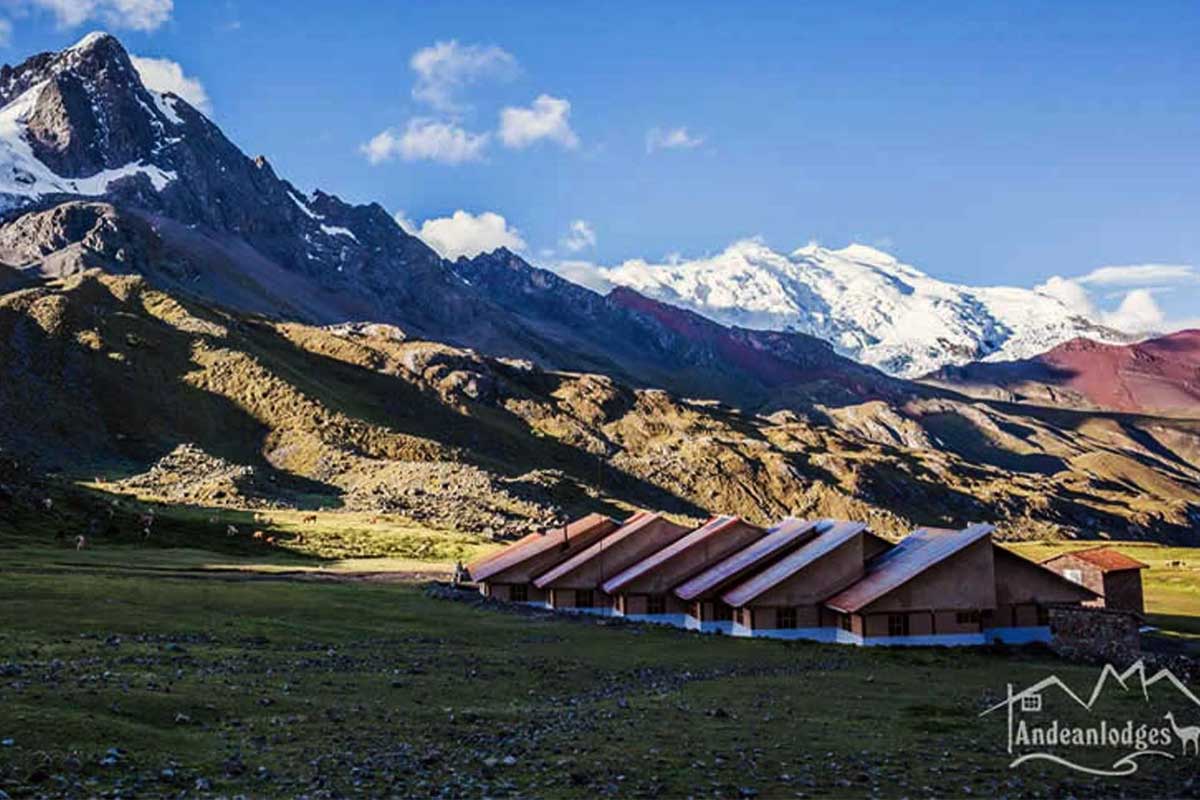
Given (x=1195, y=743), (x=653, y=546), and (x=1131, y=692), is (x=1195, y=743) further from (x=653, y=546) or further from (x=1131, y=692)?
(x=653, y=546)

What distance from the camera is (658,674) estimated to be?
46250 mm

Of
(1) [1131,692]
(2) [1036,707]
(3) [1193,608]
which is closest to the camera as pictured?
(2) [1036,707]

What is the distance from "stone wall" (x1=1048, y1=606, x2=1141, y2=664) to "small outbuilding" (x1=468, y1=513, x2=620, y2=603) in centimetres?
3403

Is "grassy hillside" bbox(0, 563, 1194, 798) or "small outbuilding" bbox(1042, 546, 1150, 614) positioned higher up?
"small outbuilding" bbox(1042, 546, 1150, 614)

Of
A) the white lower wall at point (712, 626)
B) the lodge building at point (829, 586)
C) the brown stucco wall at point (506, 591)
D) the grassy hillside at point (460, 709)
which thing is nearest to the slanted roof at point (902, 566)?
the lodge building at point (829, 586)

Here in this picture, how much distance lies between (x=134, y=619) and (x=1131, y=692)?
41.5 metres

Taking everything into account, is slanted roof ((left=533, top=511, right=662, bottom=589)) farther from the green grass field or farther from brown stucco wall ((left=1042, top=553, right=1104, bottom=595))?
brown stucco wall ((left=1042, top=553, right=1104, bottom=595))

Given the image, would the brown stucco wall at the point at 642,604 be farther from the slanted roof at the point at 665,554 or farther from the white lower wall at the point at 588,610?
the white lower wall at the point at 588,610

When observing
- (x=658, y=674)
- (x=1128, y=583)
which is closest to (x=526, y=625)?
(x=658, y=674)

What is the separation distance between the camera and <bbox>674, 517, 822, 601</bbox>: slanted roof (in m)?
67.2

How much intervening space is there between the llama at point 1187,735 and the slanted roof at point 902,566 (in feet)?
78.0

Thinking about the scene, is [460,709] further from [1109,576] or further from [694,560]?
[1109,576]

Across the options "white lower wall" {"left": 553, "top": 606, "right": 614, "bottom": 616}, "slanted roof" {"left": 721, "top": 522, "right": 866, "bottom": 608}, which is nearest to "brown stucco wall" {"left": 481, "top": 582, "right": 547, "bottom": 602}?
"white lower wall" {"left": 553, "top": 606, "right": 614, "bottom": 616}

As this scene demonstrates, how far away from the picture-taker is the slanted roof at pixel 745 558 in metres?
67.2
